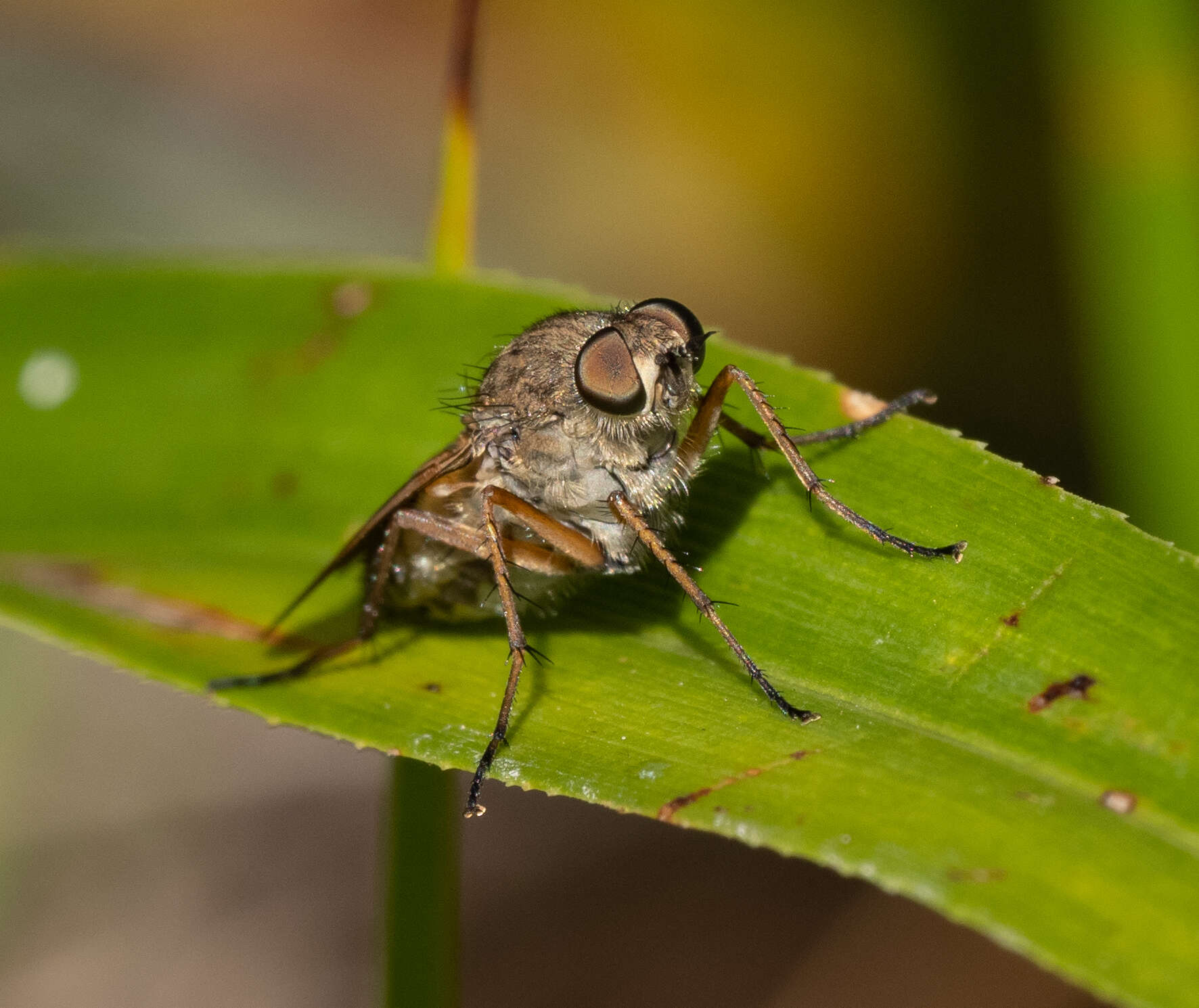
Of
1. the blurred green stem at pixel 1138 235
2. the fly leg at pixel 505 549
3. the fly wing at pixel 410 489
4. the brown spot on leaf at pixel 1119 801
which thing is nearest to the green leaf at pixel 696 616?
the brown spot on leaf at pixel 1119 801

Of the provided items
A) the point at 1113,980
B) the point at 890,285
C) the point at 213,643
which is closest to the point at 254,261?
the point at 213,643

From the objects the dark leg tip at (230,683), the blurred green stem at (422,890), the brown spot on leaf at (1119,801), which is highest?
the brown spot on leaf at (1119,801)

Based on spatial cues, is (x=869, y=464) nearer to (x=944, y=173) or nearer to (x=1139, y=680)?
(x=1139, y=680)

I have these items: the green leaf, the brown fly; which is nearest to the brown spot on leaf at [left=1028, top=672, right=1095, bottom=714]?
the green leaf

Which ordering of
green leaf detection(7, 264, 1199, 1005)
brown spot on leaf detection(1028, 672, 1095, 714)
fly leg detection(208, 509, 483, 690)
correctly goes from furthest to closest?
1. fly leg detection(208, 509, 483, 690)
2. brown spot on leaf detection(1028, 672, 1095, 714)
3. green leaf detection(7, 264, 1199, 1005)

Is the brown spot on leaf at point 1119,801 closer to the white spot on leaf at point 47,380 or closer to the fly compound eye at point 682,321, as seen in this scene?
the fly compound eye at point 682,321

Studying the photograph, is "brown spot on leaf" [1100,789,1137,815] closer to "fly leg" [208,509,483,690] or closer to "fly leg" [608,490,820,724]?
"fly leg" [608,490,820,724]

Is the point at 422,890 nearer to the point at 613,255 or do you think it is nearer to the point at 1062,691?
the point at 1062,691
